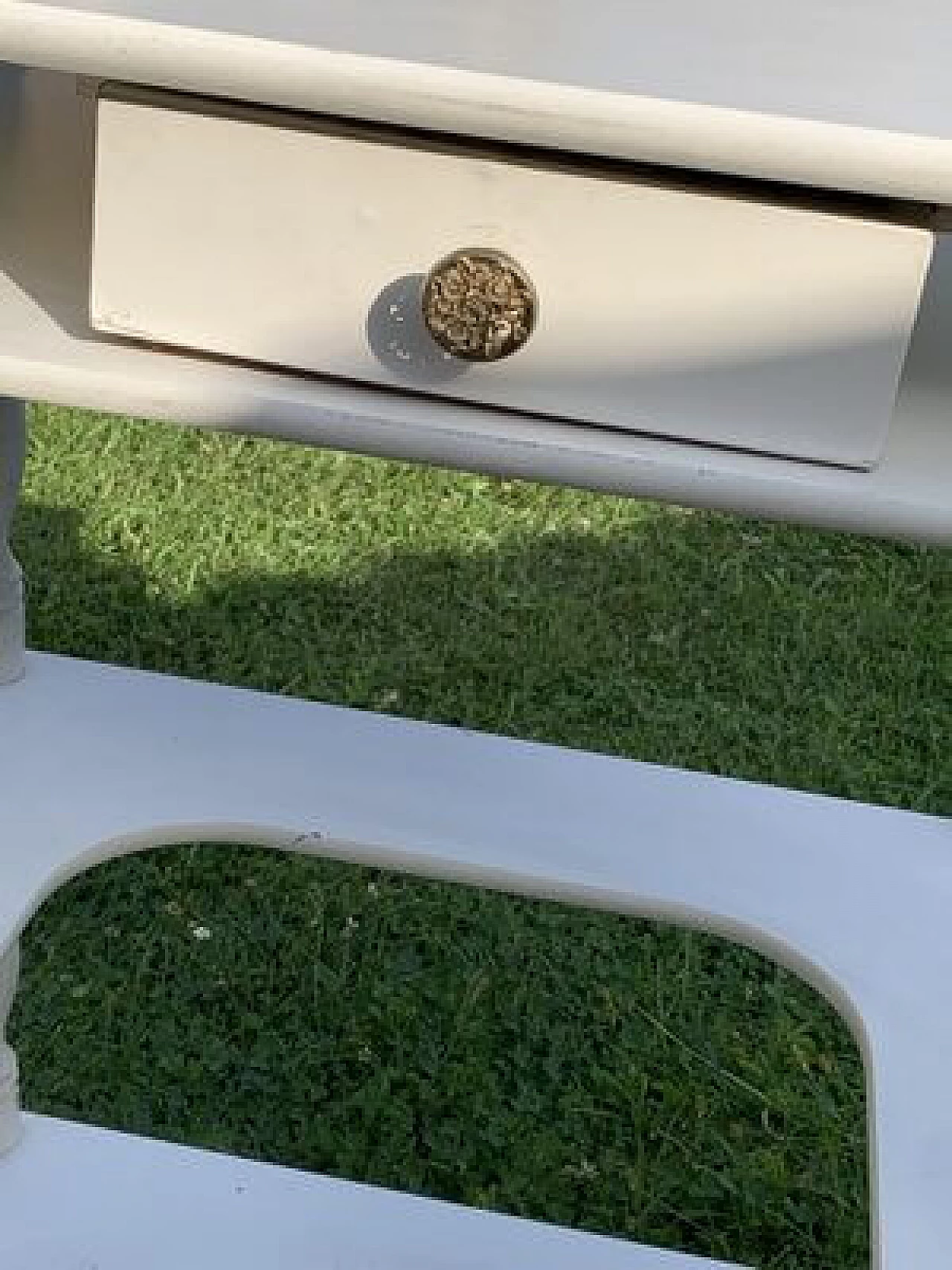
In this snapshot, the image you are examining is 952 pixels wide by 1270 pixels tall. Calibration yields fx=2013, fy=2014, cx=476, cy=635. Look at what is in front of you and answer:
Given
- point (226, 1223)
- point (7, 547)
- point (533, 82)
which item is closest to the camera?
point (533, 82)

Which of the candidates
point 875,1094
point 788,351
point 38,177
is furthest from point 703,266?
point 875,1094

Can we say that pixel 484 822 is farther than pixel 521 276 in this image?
Yes

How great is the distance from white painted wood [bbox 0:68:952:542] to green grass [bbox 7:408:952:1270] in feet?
2.44

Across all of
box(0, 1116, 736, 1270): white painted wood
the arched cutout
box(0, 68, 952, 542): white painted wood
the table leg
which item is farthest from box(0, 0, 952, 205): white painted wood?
the arched cutout

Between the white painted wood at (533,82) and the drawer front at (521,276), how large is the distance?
4 centimetres

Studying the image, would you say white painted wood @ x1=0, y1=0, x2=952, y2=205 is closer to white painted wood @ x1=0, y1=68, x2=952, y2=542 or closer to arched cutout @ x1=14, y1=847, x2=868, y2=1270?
white painted wood @ x1=0, y1=68, x2=952, y2=542

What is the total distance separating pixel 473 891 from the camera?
5.18 ft

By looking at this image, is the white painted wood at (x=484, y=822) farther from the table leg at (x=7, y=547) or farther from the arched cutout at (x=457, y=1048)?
the arched cutout at (x=457, y=1048)

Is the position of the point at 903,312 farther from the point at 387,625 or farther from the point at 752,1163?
the point at 387,625

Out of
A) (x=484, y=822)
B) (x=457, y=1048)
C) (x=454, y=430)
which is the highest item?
(x=454, y=430)

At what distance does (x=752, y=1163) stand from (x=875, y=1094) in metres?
0.42

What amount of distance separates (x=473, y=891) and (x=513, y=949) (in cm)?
7

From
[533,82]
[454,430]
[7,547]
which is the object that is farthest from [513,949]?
[533,82]

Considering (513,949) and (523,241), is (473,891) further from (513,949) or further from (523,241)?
(523,241)
